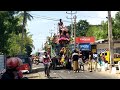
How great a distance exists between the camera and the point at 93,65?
3092cm

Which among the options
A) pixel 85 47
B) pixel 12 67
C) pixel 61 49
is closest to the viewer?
pixel 12 67

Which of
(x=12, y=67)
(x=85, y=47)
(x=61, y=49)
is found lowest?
(x=85, y=47)

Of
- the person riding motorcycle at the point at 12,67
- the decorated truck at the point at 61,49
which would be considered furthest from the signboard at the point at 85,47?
the person riding motorcycle at the point at 12,67

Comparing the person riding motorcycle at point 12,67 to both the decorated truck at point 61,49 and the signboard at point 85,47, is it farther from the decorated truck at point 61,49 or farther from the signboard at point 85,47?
the signboard at point 85,47

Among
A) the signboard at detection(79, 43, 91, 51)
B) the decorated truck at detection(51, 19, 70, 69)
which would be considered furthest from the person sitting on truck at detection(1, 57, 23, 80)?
the signboard at detection(79, 43, 91, 51)

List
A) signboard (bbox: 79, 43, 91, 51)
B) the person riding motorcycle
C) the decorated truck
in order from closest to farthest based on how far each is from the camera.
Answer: the person riding motorcycle → the decorated truck → signboard (bbox: 79, 43, 91, 51)

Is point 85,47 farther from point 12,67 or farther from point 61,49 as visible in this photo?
point 12,67

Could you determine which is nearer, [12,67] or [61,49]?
[12,67]

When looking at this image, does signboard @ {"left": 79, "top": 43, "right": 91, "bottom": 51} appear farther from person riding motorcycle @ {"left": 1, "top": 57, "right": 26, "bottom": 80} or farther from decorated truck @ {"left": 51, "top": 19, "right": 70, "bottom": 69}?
person riding motorcycle @ {"left": 1, "top": 57, "right": 26, "bottom": 80}

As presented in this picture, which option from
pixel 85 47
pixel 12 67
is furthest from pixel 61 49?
pixel 85 47

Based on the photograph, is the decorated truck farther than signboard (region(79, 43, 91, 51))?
No
